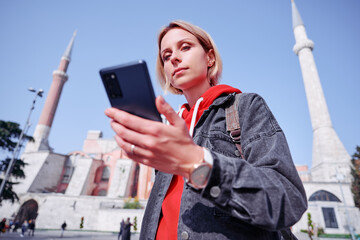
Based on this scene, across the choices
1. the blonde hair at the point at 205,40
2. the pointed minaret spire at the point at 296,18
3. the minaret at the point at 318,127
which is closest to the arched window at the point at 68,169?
the minaret at the point at 318,127

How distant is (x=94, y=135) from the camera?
162ft

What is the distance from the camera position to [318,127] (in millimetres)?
27484

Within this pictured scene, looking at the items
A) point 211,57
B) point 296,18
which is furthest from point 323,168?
point 211,57

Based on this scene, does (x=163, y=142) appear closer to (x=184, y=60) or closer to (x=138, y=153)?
(x=138, y=153)

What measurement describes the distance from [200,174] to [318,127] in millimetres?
32582

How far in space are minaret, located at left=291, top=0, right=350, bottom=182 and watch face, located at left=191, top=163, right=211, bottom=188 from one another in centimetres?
2950

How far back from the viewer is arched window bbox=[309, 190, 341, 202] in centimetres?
2205

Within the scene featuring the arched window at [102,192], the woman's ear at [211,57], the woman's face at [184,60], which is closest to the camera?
the woman's face at [184,60]

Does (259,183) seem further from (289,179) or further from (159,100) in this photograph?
(159,100)

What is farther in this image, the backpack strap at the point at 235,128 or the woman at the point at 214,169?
the backpack strap at the point at 235,128

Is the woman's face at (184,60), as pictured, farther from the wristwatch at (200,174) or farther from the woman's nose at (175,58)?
the wristwatch at (200,174)

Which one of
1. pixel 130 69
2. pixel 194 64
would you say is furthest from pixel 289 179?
pixel 194 64

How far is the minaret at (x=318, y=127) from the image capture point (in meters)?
24.3

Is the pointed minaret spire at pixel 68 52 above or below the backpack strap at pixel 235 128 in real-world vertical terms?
above
